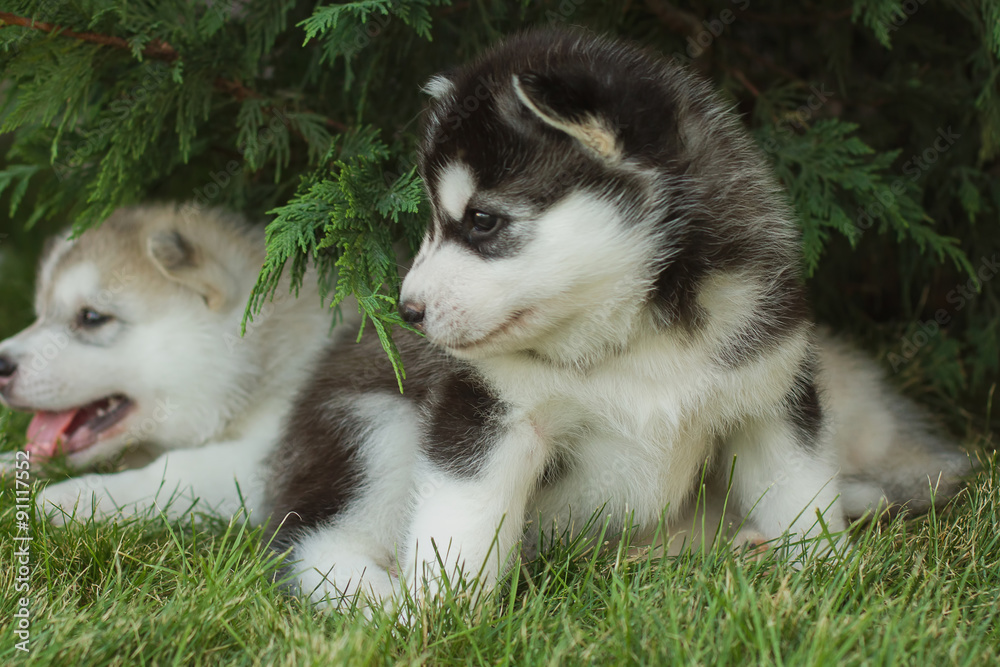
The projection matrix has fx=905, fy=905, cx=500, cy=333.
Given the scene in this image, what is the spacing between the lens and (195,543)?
2641 mm

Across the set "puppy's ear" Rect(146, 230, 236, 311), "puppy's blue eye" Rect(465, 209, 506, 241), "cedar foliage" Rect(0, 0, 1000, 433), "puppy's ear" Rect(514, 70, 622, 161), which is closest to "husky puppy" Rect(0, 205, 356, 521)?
"puppy's ear" Rect(146, 230, 236, 311)

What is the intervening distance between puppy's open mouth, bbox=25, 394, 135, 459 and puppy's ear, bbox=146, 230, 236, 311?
543 millimetres

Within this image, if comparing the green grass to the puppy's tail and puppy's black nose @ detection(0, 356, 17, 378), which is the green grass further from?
puppy's black nose @ detection(0, 356, 17, 378)

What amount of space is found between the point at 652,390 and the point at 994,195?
7.63ft

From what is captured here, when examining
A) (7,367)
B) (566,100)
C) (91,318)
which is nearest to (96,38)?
(91,318)

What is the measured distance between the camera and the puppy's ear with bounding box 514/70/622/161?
211cm

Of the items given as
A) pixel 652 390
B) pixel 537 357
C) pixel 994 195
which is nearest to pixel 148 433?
pixel 537 357

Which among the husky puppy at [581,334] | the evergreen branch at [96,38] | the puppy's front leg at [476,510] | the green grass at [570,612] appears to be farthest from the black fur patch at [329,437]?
the evergreen branch at [96,38]

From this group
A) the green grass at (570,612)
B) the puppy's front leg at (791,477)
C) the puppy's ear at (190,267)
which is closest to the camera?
the green grass at (570,612)

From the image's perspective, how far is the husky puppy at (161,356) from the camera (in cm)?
348

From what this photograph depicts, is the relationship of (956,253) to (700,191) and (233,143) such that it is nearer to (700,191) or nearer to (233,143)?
(700,191)

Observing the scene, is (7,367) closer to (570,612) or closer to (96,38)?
(96,38)

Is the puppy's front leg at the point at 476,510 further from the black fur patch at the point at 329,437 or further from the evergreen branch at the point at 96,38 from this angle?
the evergreen branch at the point at 96,38

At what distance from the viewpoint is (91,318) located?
3.56 metres
